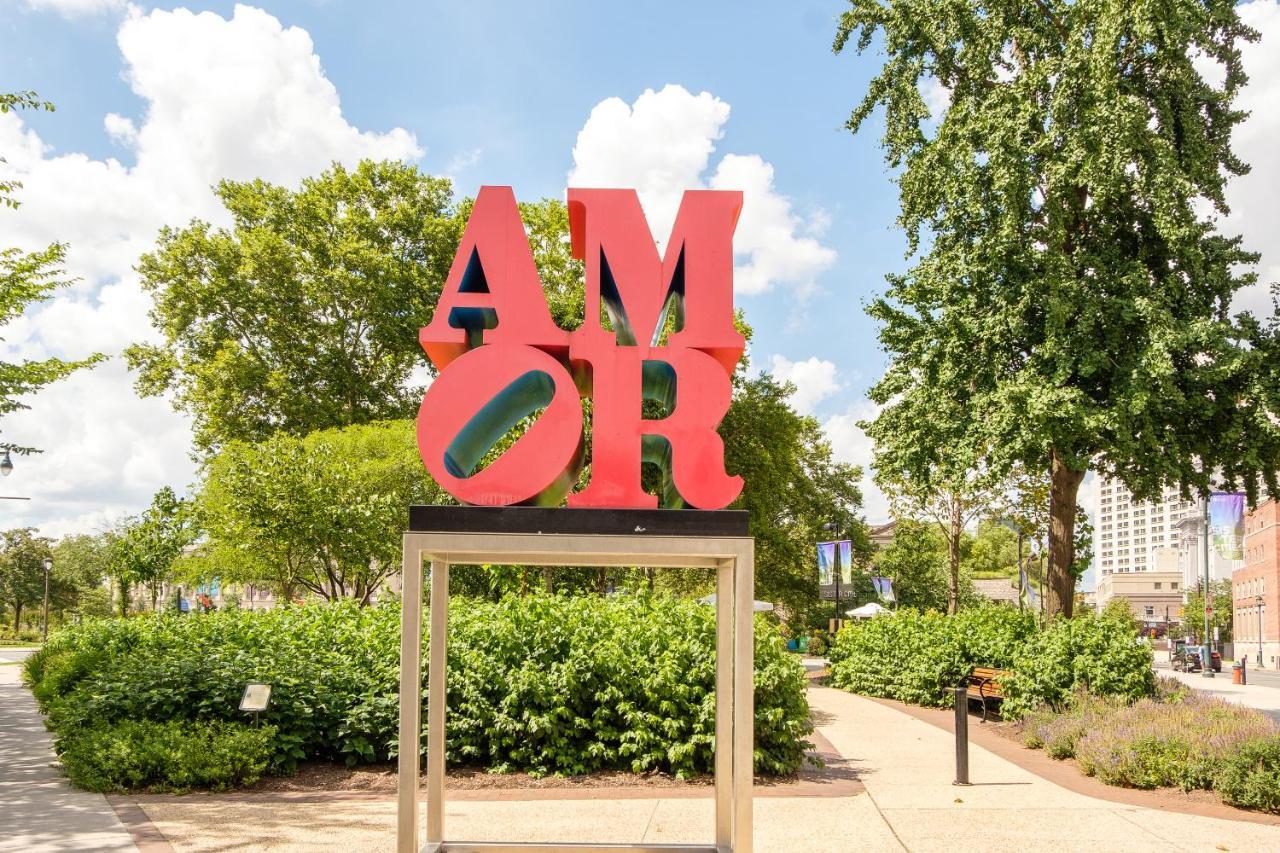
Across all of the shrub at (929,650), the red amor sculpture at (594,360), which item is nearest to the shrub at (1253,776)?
the red amor sculpture at (594,360)

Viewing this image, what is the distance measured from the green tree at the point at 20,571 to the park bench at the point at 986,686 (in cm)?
6775

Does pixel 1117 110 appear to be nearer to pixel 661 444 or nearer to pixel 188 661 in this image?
pixel 661 444

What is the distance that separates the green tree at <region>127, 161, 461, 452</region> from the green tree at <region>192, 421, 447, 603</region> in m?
8.45

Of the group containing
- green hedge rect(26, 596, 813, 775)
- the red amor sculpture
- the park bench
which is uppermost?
the red amor sculpture

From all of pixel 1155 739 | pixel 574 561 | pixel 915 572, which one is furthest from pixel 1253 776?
pixel 915 572

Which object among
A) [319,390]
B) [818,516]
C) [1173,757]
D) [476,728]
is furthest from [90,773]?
[818,516]

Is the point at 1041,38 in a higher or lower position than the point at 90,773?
higher

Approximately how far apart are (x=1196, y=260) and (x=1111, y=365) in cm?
257

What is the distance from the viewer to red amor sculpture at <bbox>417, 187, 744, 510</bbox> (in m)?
5.76

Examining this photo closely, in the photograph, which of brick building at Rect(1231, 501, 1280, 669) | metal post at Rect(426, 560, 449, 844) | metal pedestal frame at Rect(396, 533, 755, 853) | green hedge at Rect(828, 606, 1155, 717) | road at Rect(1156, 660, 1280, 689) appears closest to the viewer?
metal pedestal frame at Rect(396, 533, 755, 853)

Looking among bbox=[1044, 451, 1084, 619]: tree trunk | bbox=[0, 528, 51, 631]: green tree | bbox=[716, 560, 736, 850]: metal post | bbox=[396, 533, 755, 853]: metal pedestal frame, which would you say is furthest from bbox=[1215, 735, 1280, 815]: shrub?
bbox=[0, 528, 51, 631]: green tree

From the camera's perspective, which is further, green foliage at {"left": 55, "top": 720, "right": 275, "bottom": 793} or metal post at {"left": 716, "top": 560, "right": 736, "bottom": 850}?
green foliage at {"left": 55, "top": 720, "right": 275, "bottom": 793}

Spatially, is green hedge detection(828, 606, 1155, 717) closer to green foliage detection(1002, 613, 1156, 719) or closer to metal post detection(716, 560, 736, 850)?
green foliage detection(1002, 613, 1156, 719)

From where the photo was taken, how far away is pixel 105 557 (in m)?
70.1
